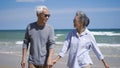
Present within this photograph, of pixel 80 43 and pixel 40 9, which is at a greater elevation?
pixel 40 9

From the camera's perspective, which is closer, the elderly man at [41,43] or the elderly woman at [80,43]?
the elderly man at [41,43]

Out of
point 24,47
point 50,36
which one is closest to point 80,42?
point 50,36

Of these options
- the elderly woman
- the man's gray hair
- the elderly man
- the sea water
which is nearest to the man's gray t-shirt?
the elderly man

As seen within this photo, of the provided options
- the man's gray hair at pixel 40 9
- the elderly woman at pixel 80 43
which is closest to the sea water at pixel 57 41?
the elderly woman at pixel 80 43

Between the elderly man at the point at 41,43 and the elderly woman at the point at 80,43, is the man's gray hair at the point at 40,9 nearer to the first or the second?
the elderly man at the point at 41,43

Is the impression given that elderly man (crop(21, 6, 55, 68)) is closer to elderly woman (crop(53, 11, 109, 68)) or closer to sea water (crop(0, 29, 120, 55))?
elderly woman (crop(53, 11, 109, 68))

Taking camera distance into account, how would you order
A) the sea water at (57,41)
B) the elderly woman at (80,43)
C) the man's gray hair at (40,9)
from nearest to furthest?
1. the man's gray hair at (40,9)
2. the elderly woman at (80,43)
3. the sea water at (57,41)

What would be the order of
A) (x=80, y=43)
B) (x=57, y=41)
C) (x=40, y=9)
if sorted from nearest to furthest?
(x=40, y=9), (x=80, y=43), (x=57, y=41)

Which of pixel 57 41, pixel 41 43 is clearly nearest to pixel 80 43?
pixel 41 43

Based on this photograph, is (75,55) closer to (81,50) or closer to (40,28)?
(81,50)

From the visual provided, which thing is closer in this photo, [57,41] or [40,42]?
[40,42]

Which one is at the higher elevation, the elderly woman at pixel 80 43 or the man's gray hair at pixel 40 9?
the man's gray hair at pixel 40 9

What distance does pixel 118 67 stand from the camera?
13.5m

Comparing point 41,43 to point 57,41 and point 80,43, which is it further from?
point 57,41
